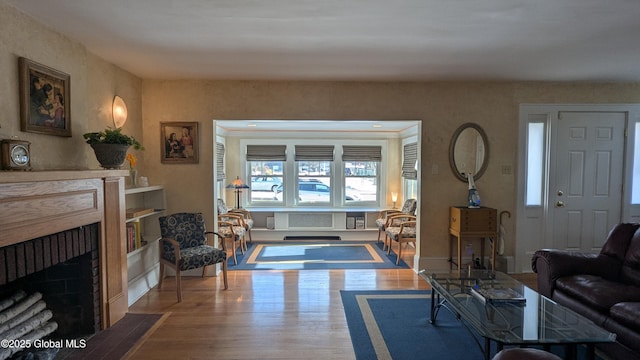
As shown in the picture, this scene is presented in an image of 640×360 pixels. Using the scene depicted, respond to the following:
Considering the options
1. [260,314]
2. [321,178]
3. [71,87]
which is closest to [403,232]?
[321,178]

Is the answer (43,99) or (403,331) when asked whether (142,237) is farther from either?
(403,331)

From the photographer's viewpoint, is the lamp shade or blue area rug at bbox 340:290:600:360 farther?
the lamp shade

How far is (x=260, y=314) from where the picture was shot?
3072mm

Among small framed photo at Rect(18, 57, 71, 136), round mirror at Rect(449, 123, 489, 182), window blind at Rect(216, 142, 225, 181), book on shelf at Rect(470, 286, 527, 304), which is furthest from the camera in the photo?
window blind at Rect(216, 142, 225, 181)

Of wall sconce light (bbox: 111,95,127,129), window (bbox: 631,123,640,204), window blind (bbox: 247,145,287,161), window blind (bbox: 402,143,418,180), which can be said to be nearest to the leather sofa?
window (bbox: 631,123,640,204)

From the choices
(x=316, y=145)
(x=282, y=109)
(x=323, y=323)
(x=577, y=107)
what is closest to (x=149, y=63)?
(x=282, y=109)

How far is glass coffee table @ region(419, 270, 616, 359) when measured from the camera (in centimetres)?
191

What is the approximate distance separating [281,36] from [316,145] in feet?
13.0

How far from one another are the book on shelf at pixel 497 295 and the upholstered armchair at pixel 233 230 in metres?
3.17

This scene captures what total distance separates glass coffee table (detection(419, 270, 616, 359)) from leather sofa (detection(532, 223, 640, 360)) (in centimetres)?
25

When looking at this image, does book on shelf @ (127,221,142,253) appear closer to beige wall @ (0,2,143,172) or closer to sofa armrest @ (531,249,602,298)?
beige wall @ (0,2,143,172)

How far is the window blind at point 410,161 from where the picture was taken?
582cm

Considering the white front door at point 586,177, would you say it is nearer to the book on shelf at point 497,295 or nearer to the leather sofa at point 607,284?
the leather sofa at point 607,284

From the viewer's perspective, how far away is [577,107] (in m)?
4.18
